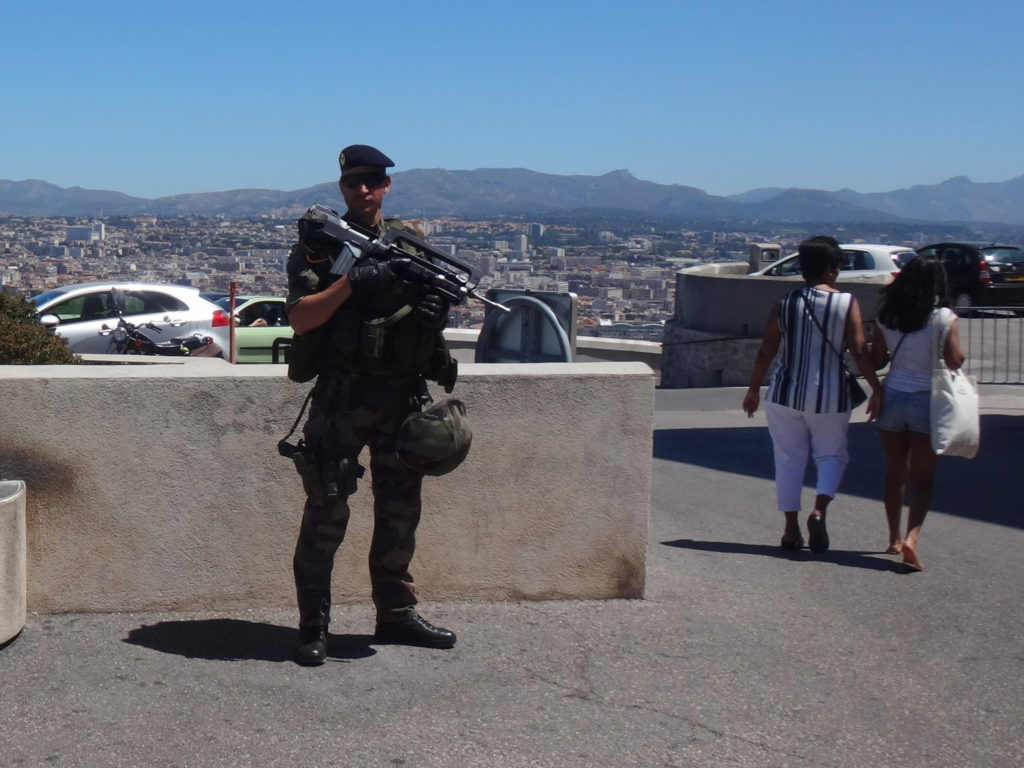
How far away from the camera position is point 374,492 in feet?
14.8

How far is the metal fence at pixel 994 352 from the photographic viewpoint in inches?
635

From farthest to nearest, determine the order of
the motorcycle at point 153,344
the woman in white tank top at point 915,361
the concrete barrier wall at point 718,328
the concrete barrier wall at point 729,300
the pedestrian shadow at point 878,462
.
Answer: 1. the concrete barrier wall at point 729,300
2. the concrete barrier wall at point 718,328
3. the motorcycle at point 153,344
4. the pedestrian shadow at point 878,462
5. the woman in white tank top at point 915,361

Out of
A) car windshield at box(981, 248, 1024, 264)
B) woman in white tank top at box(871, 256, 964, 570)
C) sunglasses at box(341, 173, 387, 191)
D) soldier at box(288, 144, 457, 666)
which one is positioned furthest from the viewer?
car windshield at box(981, 248, 1024, 264)

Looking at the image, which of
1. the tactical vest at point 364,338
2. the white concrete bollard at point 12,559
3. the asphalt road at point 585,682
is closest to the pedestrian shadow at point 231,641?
the asphalt road at point 585,682

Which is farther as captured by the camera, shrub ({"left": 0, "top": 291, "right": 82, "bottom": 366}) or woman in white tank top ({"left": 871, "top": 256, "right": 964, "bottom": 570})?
shrub ({"left": 0, "top": 291, "right": 82, "bottom": 366})

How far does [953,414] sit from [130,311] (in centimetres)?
1332

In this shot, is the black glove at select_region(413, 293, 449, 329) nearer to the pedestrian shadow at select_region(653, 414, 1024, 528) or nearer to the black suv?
the pedestrian shadow at select_region(653, 414, 1024, 528)

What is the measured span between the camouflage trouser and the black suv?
21.1 m

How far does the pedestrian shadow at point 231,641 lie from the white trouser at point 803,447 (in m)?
2.67

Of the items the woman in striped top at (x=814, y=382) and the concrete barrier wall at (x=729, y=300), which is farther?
the concrete barrier wall at (x=729, y=300)

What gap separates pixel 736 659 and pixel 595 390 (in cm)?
117

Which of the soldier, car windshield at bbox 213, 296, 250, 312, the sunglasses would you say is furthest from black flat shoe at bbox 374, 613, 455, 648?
car windshield at bbox 213, 296, 250, 312

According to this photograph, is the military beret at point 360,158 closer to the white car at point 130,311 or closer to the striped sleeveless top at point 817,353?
the striped sleeveless top at point 817,353

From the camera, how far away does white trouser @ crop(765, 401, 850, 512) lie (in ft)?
20.9
